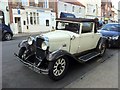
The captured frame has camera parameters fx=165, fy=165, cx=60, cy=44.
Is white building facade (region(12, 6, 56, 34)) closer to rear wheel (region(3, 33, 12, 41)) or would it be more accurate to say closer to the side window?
rear wheel (region(3, 33, 12, 41))

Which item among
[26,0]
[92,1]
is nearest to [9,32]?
[26,0]

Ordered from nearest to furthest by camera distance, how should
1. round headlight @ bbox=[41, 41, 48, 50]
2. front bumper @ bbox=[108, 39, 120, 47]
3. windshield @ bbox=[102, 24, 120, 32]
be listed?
round headlight @ bbox=[41, 41, 48, 50]
front bumper @ bbox=[108, 39, 120, 47]
windshield @ bbox=[102, 24, 120, 32]

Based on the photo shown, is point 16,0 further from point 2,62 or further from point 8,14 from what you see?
point 2,62

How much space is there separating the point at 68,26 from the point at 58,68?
2001 mm

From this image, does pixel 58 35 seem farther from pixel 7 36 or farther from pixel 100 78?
pixel 7 36

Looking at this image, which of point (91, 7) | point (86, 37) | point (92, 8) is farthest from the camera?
point (92, 8)

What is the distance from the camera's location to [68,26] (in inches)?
242

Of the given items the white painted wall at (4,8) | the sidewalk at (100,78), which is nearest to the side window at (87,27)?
the sidewalk at (100,78)

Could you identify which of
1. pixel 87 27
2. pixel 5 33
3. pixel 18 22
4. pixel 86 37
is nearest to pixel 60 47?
pixel 86 37

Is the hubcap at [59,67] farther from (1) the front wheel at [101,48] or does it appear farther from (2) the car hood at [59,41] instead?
(1) the front wheel at [101,48]

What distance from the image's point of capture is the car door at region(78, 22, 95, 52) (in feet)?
19.4

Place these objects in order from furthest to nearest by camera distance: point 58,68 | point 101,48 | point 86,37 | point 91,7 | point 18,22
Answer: point 91,7, point 18,22, point 101,48, point 86,37, point 58,68

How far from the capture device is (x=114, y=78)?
15.9ft

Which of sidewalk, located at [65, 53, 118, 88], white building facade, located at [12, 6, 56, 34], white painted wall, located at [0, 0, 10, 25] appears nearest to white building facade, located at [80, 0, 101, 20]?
white building facade, located at [12, 6, 56, 34]
